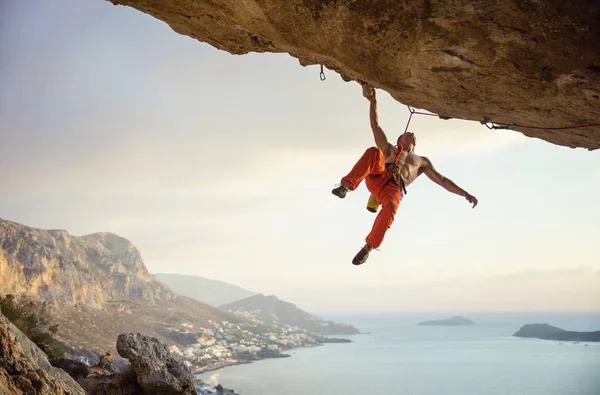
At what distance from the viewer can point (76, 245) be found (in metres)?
64.8

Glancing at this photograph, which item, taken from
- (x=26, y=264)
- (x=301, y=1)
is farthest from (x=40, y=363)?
(x=26, y=264)

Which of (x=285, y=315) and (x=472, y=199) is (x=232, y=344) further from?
(x=472, y=199)

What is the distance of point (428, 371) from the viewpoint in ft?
204

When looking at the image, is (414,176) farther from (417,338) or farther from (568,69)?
(417,338)

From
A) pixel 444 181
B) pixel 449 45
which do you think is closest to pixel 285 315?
pixel 444 181

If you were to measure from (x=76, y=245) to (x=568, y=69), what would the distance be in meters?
72.6

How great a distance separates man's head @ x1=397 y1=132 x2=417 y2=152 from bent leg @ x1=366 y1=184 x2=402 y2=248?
709 mm

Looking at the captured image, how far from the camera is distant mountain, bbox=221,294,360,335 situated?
4331 inches

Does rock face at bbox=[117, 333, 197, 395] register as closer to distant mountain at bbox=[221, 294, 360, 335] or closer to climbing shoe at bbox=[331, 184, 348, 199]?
climbing shoe at bbox=[331, 184, 348, 199]

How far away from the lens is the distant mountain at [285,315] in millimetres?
110006

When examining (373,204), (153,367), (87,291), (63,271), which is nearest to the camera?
(373,204)

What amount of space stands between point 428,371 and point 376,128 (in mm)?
65547

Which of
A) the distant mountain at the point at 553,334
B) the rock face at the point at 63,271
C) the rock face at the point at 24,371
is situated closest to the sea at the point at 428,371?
the distant mountain at the point at 553,334

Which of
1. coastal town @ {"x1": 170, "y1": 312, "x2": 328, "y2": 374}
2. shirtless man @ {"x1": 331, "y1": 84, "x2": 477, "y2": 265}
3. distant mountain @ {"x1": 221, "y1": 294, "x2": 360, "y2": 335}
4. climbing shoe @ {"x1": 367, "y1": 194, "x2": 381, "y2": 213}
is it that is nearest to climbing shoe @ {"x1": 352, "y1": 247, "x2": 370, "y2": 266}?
shirtless man @ {"x1": 331, "y1": 84, "x2": 477, "y2": 265}
